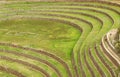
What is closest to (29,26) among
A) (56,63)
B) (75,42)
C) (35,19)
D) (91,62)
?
(35,19)

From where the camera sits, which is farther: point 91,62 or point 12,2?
point 12,2

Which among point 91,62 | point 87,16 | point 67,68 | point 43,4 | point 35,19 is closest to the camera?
point 91,62

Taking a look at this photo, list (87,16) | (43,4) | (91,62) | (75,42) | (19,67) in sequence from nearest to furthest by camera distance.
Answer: (91,62)
(19,67)
(75,42)
(87,16)
(43,4)

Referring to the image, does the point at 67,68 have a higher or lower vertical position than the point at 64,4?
lower

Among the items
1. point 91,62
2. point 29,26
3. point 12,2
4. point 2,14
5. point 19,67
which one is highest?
point 12,2

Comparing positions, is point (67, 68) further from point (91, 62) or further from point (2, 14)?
point (2, 14)

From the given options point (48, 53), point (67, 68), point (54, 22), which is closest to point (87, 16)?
point (54, 22)
